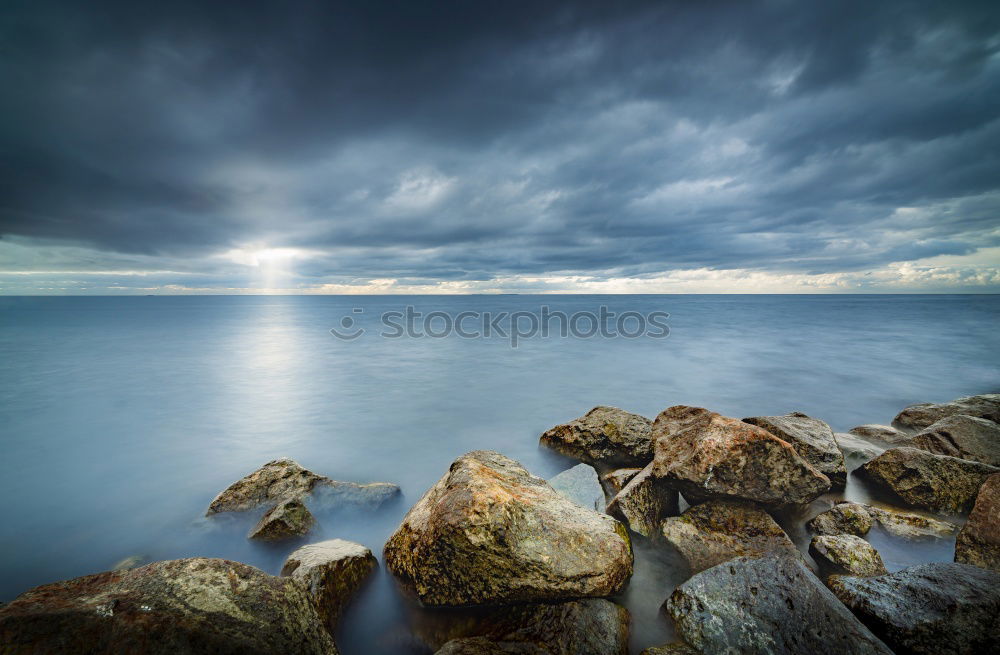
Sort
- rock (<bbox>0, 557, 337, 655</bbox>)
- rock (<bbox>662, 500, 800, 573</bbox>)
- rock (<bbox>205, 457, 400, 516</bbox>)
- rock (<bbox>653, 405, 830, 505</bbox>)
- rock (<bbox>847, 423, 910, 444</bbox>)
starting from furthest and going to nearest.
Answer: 1. rock (<bbox>847, 423, 910, 444</bbox>)
2. rock (<bbox>205, 457, 400, 516</bbox>)
3. rock (<bbox>653, 405, 830, 505</bbox>)
4. rock (<bbox>662, 500, 800, 573</bbox>)
5. rock (<bbox>0, 557, 337, 655</bbox>)

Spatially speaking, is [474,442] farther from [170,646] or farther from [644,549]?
[170,646]

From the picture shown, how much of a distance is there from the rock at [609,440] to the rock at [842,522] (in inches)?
101

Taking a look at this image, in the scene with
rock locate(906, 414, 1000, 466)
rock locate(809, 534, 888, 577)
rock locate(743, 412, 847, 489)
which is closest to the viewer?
rock locate(809, 534, 888, 577)

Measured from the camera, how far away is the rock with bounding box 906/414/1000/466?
6590 millimetres

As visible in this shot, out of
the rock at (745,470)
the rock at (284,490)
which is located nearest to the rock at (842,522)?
the rock at (745,470)

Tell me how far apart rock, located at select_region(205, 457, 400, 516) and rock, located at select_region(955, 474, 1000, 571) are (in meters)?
7.43

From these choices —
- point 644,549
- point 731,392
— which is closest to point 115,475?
point 644,549

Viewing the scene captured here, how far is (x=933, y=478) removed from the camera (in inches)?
228

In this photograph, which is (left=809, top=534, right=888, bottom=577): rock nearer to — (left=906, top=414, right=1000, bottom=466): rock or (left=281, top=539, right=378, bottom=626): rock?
(left=906, top=414, right=1000, bottom=466): rock

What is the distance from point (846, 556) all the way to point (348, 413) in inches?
477

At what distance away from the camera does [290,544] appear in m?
5.57

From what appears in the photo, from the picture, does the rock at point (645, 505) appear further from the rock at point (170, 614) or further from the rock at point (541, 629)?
the rock at point (170, 614)

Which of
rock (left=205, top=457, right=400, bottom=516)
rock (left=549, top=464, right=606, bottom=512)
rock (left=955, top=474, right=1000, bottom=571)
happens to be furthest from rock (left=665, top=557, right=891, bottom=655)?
rock (left=205, top=457, right=400, bottom=516)

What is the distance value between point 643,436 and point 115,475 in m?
10.8
